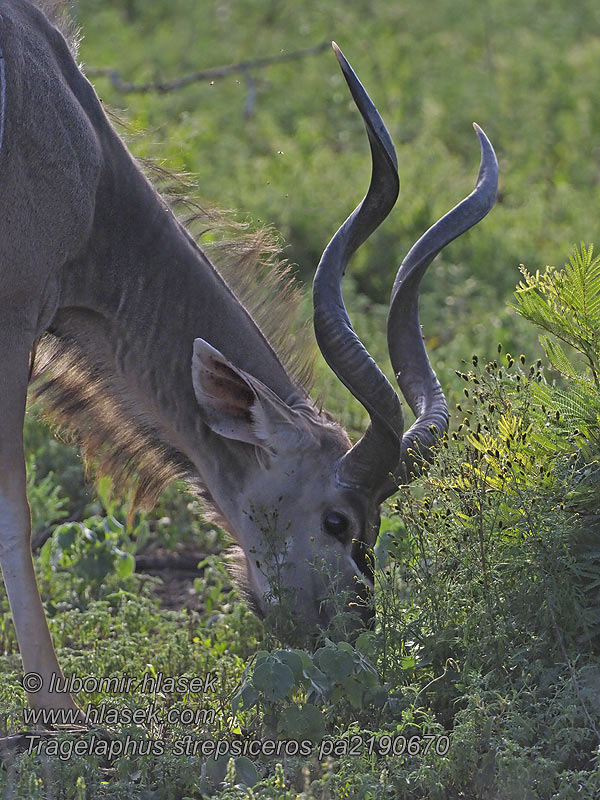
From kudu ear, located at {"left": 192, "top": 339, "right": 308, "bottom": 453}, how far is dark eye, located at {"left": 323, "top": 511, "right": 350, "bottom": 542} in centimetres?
29

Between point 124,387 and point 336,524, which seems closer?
point 336,524

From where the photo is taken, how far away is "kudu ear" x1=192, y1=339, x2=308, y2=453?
4625 millimetres

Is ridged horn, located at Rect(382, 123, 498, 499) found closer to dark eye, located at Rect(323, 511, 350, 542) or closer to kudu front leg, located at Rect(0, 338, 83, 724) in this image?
dark eye, located at Rect(323, 511, 350, 542)

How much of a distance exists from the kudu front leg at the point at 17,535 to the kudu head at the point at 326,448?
64 cm

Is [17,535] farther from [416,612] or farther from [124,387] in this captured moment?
[416,612]

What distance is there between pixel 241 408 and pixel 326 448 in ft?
1.14

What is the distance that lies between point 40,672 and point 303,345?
1593 mm

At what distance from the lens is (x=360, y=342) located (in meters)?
4.42

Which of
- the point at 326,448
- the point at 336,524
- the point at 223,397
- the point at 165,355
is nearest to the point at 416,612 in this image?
the point at 336,524

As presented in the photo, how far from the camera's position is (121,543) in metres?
6.28

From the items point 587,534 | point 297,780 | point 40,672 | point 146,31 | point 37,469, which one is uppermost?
point 146,31

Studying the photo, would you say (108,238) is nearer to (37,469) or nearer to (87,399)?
(87,399)

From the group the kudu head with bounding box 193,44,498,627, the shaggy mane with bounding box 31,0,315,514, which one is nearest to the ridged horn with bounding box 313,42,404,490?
the kudu head with bounding box 193,44,498,627

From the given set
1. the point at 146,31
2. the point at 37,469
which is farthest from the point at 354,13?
the point at 37,469
